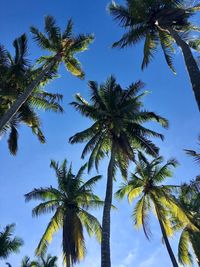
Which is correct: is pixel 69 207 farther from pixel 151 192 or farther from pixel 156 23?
pixel 156 23

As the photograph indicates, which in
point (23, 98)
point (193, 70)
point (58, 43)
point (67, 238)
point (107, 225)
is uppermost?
point (58, 43)

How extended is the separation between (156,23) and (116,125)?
7.52m

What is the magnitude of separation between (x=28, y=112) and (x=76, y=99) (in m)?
5.01

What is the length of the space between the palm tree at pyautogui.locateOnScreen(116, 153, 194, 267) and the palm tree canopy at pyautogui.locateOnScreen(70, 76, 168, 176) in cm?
183

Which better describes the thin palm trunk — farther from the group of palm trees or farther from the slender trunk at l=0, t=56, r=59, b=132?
the slender trunk at l=0, t=56, r=59, b=132

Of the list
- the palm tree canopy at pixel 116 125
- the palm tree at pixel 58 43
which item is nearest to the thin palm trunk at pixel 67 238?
the palm tree canopy at pixel 116 125

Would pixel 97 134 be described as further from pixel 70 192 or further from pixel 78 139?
pixel 70 192

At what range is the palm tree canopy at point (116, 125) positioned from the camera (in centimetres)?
2453

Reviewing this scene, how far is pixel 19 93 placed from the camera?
22.8 meters

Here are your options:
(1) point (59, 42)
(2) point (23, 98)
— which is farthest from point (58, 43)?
(2) point (23, 98)

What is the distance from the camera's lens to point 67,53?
22.5 metres

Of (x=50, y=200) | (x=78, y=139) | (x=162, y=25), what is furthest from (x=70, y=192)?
(x=162, y=25)

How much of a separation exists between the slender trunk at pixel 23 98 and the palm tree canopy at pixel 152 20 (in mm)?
4307

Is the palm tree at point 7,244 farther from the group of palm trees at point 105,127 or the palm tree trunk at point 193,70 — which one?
the palm tree trunk at point 193,70
